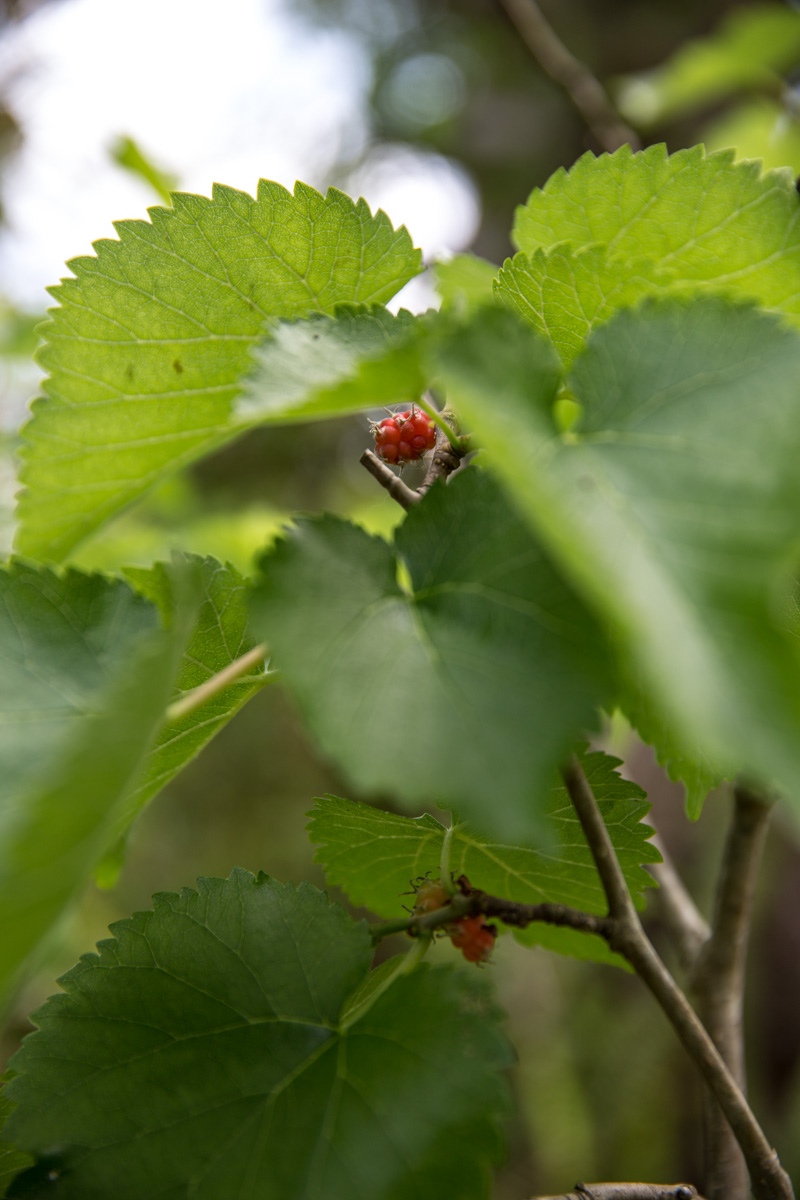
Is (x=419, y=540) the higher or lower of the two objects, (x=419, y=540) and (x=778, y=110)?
the lower

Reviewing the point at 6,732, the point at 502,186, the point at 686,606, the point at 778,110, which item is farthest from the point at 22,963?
the point at 502,186

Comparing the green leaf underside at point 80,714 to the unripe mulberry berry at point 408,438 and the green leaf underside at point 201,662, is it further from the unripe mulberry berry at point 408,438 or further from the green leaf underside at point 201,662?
the unripe mulberry berry at point 408,438

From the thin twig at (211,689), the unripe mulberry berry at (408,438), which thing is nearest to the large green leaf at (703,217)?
the unripe mulberry berry at (408,438)

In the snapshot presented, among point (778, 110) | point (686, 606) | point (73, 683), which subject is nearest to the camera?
point (686, 606)

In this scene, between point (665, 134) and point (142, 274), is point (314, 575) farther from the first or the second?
point (665, 134)

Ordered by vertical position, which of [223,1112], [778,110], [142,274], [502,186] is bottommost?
[223,1112]

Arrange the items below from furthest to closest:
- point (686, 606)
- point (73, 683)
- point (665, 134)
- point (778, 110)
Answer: point (665, 134)
point (778, 110)
point (73, 683)
point (686, 606)
